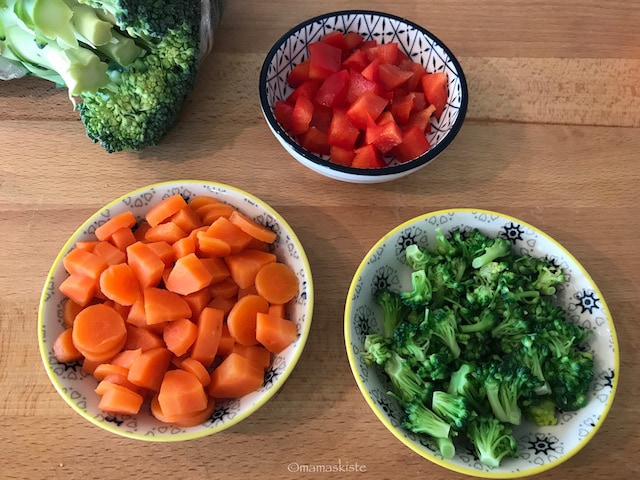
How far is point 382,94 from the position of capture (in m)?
1.49

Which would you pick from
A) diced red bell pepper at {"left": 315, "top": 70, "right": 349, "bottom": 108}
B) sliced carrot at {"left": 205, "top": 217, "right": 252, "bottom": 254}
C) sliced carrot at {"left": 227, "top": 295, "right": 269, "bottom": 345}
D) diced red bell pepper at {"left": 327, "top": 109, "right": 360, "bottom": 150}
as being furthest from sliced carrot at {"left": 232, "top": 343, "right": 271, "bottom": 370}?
diced red bell pepper at {"left": 315, "top": 70, "right": 349, "bottom": 108}

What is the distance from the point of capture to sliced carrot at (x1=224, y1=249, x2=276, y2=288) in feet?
4.21

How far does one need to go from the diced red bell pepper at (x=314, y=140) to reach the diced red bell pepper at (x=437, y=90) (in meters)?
0.32

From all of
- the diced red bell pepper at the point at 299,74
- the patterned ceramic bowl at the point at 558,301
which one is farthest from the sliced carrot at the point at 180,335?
the diced red bell pepper at the point at 299,74

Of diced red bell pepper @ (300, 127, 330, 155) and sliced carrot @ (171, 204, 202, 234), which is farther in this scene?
diced red bell pepper @ (300, 127, 330, 155)

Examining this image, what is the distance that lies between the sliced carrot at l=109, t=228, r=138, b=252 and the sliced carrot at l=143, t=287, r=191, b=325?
14 centimetres

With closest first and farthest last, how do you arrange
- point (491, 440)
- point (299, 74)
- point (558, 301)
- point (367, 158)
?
point (491, 440), point (558, 301), point (367, 158), point (299, 74)

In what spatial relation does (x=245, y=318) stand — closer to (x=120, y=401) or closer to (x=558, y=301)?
(x=120, y=401)

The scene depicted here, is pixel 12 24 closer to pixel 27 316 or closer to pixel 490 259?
pixel 27 316

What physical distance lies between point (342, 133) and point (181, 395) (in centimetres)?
77

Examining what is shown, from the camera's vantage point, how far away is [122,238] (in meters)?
1.30

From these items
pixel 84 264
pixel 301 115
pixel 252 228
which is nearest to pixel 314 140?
pixel 301 115

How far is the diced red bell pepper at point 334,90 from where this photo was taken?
150 centimetres

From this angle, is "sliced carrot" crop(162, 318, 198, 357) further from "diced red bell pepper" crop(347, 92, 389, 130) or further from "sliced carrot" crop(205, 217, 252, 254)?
"diced red bell pepper" crop(347, 92, 389, 130)
